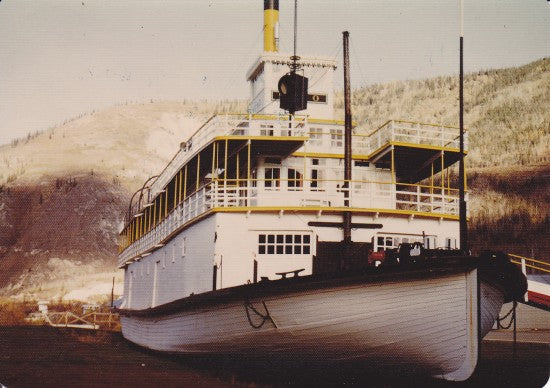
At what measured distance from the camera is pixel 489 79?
8112 cm

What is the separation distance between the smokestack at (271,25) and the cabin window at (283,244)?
41.6 ft

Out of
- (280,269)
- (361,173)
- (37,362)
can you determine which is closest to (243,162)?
(361,173)

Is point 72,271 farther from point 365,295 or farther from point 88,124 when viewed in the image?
point 365,295

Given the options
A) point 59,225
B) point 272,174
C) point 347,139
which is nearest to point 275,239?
point 347,139

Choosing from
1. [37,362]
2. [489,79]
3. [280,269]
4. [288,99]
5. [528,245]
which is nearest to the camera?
[280,269]

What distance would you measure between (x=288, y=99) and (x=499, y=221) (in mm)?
27716

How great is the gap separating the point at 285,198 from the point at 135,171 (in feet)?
206

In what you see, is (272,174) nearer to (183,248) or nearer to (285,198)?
(285,198)

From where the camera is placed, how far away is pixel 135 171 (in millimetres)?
78625

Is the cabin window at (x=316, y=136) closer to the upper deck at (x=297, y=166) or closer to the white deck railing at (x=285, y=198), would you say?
the upper deck at (x=297, y=166)

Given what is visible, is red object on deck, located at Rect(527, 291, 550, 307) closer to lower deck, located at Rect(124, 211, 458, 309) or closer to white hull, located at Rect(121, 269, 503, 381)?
lower deck, located at Rect(124, 211, 458, 309)

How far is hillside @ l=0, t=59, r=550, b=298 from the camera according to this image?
48969 millimetres

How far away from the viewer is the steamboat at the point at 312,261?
11.8 meters

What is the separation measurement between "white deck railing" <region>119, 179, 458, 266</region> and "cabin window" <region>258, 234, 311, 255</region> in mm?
658
